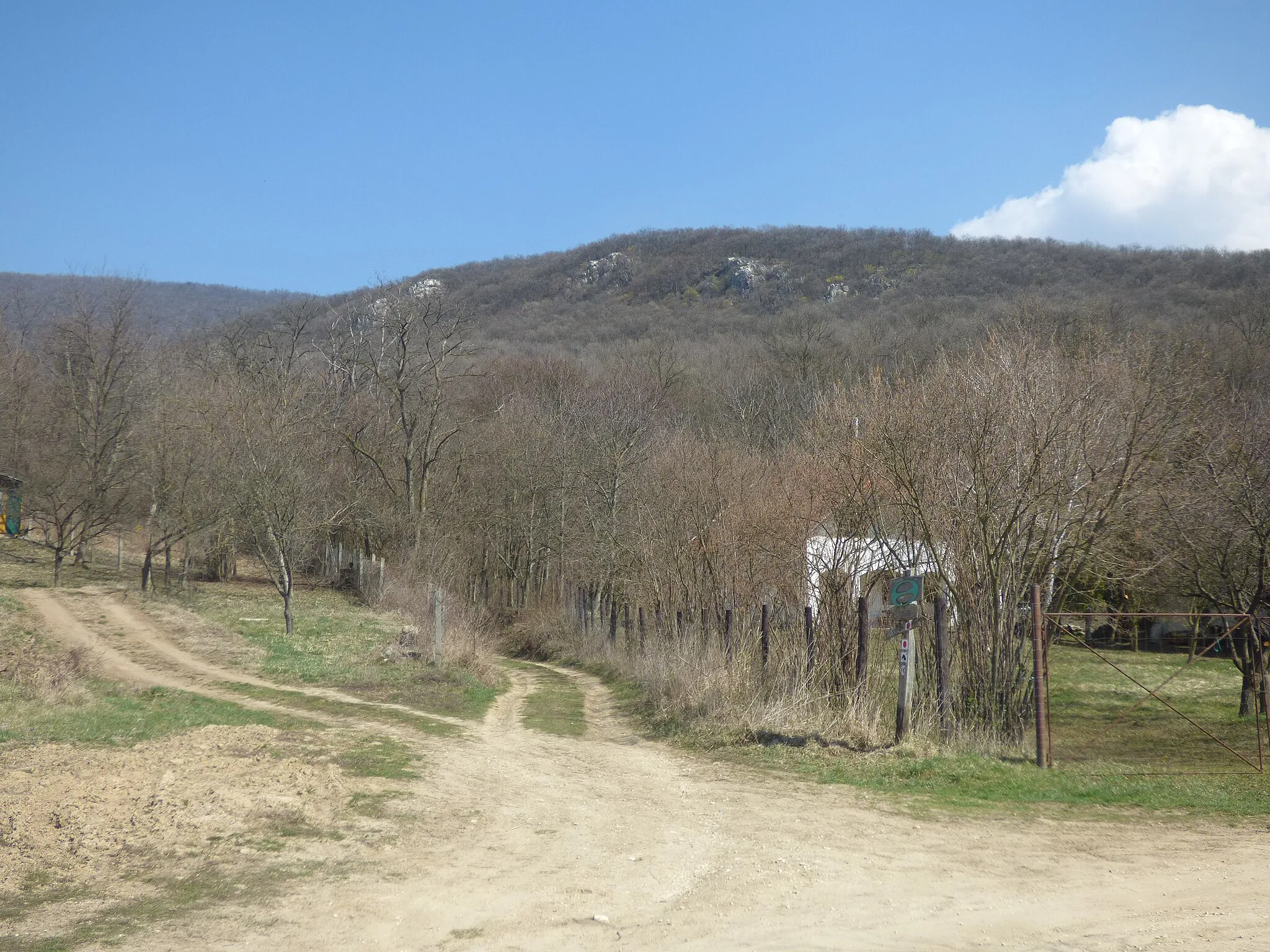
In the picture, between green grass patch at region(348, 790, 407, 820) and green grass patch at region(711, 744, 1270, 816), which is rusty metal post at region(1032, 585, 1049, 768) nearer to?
green grass patch at region(711, 744, 1270, 816)

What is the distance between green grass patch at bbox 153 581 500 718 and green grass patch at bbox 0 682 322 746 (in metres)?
2.72

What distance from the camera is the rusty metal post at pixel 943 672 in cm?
1242

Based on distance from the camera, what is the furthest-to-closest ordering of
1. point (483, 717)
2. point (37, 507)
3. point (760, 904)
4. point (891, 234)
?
1. point (891, 234)
2. point (37, 507)
3. point (483, 717)
4. point (760, 904)

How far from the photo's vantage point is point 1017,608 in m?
13.4

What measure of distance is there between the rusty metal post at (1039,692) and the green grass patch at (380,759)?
7.02 m

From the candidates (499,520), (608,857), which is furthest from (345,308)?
(608,857)

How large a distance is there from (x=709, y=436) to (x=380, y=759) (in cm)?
2946

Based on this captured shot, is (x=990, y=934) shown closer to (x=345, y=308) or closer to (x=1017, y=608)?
(x=1017, y=608)

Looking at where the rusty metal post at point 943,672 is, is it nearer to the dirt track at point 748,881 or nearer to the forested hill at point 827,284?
the dirt track at point 748,881

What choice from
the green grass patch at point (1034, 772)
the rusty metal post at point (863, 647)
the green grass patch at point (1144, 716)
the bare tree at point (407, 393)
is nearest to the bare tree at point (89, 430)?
the bare tree at point (407, 393)

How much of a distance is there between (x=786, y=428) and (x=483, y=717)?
3021cm

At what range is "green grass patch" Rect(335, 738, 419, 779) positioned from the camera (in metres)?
10.6

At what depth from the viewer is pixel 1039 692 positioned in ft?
38.3

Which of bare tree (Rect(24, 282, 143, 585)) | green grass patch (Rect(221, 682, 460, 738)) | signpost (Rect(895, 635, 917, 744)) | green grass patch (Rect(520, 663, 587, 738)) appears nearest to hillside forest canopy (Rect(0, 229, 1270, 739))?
bare tree (Rect(24, 282, 143, 585))
